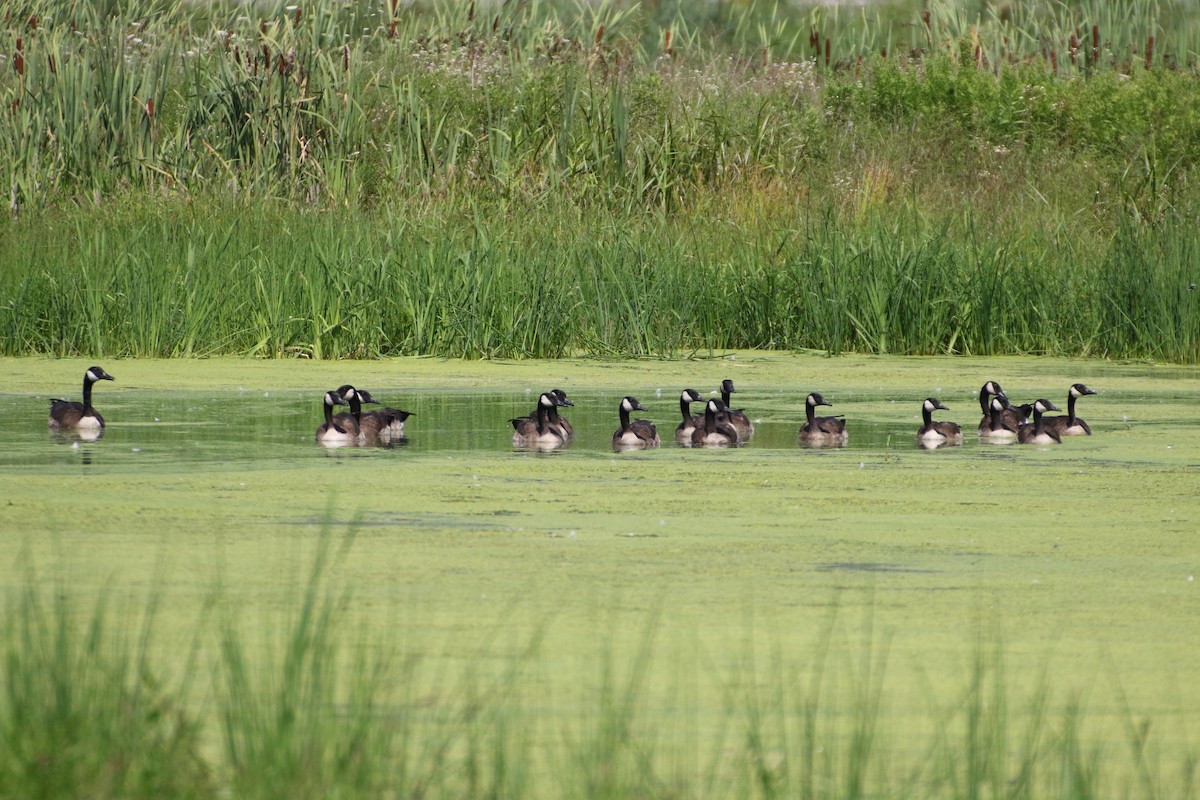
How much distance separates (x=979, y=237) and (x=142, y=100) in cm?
635

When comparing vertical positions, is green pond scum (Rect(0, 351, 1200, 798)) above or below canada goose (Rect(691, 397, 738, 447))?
below

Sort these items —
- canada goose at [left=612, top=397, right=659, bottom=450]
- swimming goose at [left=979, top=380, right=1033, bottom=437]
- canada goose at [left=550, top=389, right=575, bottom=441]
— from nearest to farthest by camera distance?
canada goose at [left=612, top=397, right=659, bottom=450]
canada goose at [left=550, top=389, right=575, bottom=441]
swimming goose at [left=979, top=380, right=1033, bottom=437]

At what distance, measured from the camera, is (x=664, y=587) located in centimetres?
493

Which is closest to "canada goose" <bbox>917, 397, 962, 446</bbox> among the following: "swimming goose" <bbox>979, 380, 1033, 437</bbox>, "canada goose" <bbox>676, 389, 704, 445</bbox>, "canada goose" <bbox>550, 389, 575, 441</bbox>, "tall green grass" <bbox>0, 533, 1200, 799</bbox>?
"swimming goose" <bbox>979, 380, 1033, 437</bbox>

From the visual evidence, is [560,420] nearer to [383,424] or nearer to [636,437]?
[636,437]

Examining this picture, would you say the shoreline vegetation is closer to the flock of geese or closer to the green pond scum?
the green pond scum

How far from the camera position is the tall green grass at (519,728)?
2.89 m

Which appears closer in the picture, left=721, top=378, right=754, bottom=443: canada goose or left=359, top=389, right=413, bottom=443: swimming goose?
left=359, top=389, right=413, bottom=443: swimming goose

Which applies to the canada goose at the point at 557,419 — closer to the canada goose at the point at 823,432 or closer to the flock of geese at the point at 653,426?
the flock of geese at the point at 653,426

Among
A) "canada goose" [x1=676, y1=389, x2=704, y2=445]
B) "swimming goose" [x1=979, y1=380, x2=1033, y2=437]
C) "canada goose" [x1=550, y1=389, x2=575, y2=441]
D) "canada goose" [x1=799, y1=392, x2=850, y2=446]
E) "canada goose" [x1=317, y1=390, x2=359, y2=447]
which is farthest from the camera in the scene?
"swimming goose" [x1=979, y1=380, x2=1033, y2=437]

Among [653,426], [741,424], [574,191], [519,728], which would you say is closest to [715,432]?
[653,426]

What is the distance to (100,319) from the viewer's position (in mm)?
11336

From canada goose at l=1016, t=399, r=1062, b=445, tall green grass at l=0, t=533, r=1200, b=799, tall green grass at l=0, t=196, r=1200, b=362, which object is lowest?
tall green grass at l=0, t=533, r=1200, b=799

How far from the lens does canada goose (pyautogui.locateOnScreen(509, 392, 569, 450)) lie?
8.15 m
